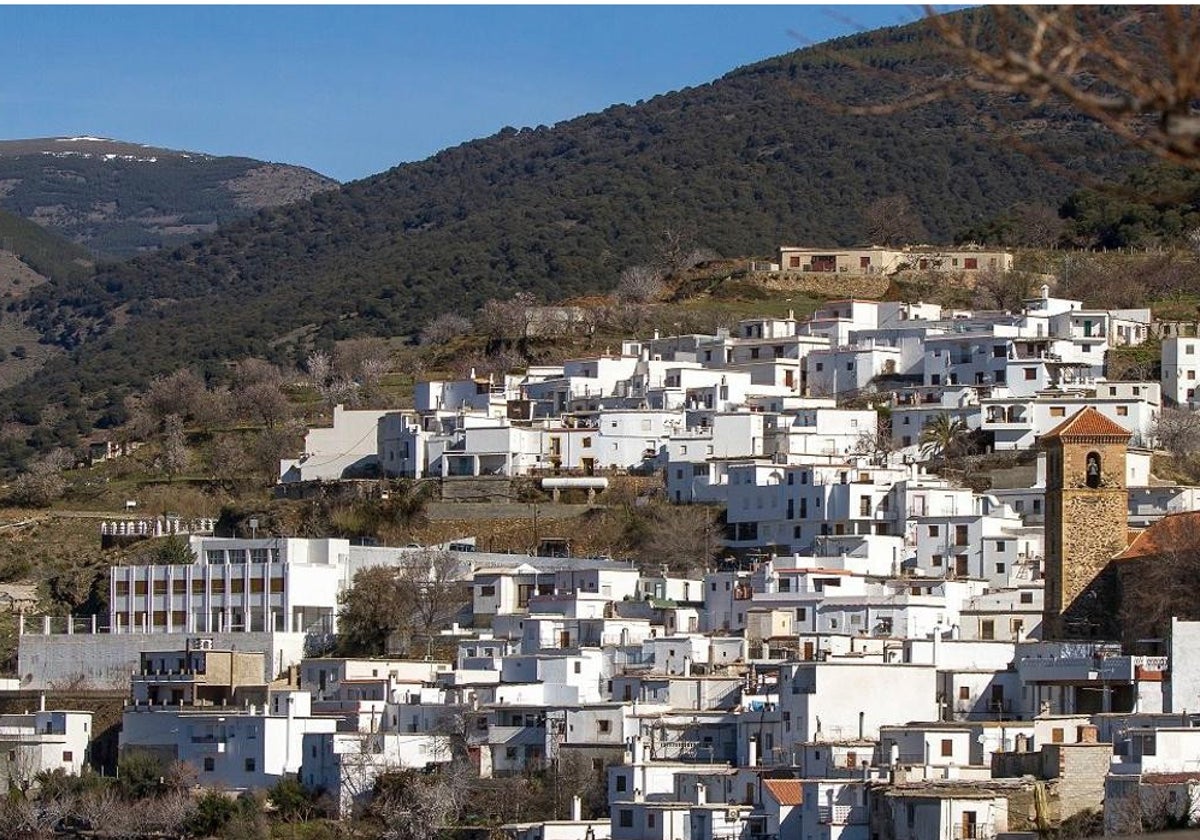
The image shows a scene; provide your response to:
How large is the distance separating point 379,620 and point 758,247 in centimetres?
6587

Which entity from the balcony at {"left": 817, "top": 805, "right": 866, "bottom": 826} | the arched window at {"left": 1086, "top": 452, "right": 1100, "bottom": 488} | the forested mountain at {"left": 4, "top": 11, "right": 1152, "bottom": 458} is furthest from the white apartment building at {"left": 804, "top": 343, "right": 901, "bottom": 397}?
the forested mountain at {"left": 4, "top": 11, "right": 1152, "bottom": 458}

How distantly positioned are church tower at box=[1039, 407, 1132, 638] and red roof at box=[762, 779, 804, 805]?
1023 cm

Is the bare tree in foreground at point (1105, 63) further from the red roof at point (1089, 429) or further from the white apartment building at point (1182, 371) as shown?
the white apartment building at point (1182, 371)

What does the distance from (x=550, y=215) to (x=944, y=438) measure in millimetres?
69046

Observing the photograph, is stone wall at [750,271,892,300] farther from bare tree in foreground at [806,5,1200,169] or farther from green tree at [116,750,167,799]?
bare tree in foreground at [806,5,1200,169]

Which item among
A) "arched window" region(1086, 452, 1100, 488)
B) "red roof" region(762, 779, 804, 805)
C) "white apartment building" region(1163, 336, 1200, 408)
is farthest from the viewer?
"white apartment building" region(1163, 336, 1200, 408)

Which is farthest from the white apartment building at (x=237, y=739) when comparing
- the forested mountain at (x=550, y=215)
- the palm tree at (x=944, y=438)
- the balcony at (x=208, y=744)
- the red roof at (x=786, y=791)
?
the forested mountain at (x=550, y=215)

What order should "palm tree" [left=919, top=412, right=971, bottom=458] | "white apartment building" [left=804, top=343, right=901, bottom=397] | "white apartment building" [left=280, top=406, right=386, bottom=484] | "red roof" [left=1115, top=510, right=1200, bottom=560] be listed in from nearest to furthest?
"red roof" [left=1115, top=510, right=1200, bottom=560] < "palm tree" [left=919, top=412, right=971, bottom=458] < "white apartment building" [left=280, top=406, right=386, bottom=484] < "white apartment building" [left=804, top=343, right=901, bottom=397]

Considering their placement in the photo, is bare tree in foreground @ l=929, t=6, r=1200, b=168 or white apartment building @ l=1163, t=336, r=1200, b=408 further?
white apartment building @ l=1163, t=336, r=1200, b=408

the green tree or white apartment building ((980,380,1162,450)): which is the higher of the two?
white apartment building ((980,380,1162,450))

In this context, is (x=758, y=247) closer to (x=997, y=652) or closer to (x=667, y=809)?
(x=997, y=652)

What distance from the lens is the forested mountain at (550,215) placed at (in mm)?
122188

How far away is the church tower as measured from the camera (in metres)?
49.8

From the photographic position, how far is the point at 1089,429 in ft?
165
